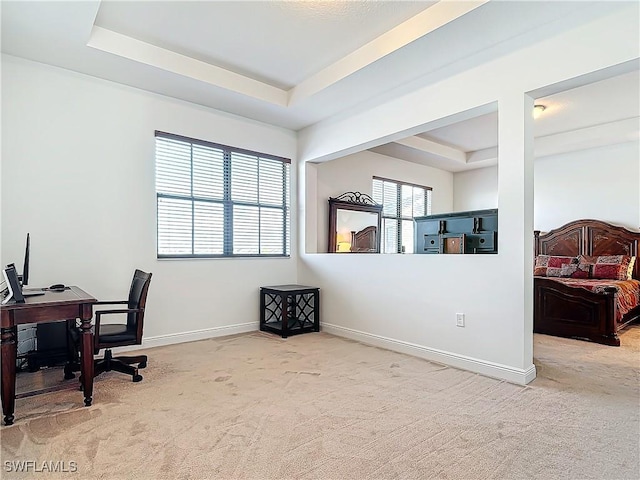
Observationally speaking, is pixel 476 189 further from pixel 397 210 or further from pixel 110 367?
pixel 110 367

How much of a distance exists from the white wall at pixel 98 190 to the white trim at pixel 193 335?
0.02 m

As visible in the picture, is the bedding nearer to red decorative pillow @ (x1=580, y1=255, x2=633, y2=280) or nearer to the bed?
the bed

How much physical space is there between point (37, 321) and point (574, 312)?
17.4 feet

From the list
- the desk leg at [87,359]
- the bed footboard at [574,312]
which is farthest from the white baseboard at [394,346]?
the bed footboard at [574,312]

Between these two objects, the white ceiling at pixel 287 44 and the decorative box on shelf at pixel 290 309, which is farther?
the decorative box on shelf at pixel 290 309

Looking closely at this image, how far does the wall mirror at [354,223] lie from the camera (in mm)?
5762

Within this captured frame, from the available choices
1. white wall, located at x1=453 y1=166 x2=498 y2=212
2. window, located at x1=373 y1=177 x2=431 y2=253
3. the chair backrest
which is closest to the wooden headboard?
white wall, located at x1=453 y1=166 x2=498 y2=212

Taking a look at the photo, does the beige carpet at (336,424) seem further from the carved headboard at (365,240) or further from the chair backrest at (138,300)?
the carved headboard at (365,240)

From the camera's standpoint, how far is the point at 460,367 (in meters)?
3.45

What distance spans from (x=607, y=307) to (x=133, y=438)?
481 cm

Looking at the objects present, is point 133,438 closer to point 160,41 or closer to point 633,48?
point 160,41

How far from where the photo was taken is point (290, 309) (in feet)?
17.0

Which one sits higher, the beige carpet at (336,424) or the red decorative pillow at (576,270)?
the red decorative pillow at (576,270)

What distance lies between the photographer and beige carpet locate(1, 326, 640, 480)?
6.24 feet
